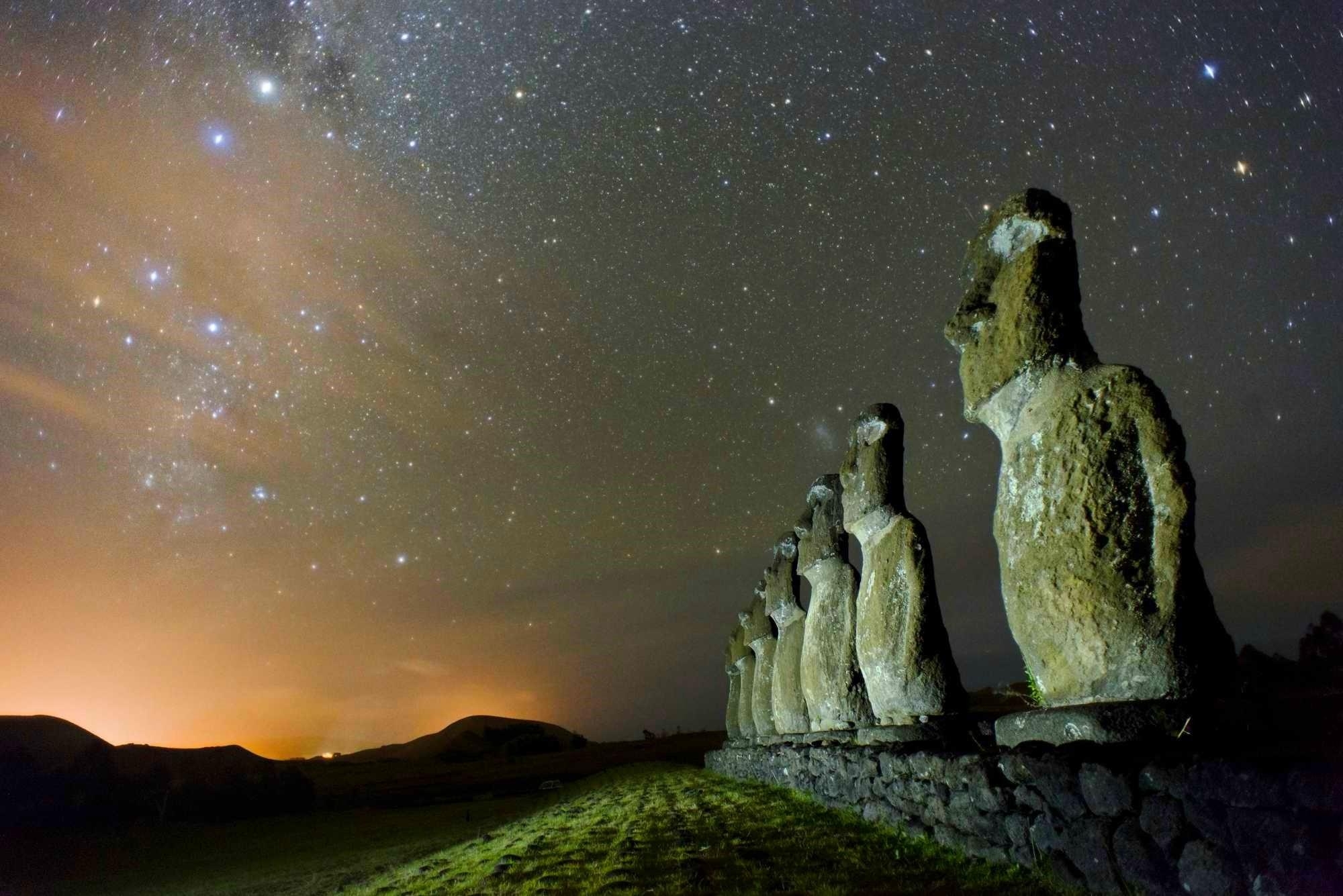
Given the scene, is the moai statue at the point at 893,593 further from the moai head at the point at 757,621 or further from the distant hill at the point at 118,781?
the distant hill at the point at 118,781

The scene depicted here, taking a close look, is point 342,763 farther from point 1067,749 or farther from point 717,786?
point 1067,749

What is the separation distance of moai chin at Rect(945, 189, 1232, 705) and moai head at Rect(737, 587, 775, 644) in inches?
566

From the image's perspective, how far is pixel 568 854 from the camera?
10.3 metres

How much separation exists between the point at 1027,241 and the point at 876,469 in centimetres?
444

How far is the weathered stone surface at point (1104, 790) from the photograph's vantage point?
4289mm

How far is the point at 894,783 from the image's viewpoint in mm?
8047

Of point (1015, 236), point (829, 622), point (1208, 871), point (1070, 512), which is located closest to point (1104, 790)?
point (1208, 871)

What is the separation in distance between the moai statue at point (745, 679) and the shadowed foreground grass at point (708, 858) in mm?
5569

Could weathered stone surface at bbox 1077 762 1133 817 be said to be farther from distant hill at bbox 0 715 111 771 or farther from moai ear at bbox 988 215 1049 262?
distant hill at bbox 0 715 111 771

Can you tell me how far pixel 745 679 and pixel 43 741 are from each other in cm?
3134

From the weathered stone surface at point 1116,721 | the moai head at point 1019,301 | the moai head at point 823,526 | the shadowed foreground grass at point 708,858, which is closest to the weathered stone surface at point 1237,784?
the weathered stone surface at point 1116,721

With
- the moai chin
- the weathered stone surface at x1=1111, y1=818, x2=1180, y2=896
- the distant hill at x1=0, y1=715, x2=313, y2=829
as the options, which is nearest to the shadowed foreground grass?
the weathered stone surface at x1=1111, y1=818, x2=1180, y2=896

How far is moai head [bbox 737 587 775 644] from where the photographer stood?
814 inches

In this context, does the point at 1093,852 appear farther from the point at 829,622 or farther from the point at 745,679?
the point at 745,679
